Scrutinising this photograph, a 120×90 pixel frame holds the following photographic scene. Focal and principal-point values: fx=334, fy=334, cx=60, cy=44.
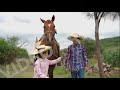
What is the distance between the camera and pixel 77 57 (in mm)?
6102

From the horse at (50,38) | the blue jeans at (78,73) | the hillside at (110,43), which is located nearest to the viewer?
A: the blue jeans at (78,73)

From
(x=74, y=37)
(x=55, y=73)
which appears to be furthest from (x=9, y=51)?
(x=74, y=37)

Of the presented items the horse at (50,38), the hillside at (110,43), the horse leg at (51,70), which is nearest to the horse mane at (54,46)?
the horse at (50,38)

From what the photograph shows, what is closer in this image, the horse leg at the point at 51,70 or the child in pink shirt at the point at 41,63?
the child in pink shirt at the point at 41,63

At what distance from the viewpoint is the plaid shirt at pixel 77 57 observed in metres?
6.11

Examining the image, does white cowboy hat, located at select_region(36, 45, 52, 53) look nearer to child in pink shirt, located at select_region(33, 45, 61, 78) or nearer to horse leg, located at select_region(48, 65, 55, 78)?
child in pink shirt, located at select_region(33, 45, 61, 78)

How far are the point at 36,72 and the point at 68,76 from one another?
698mm

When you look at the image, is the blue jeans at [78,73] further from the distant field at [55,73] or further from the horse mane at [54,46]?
the horse mane at [54,46]

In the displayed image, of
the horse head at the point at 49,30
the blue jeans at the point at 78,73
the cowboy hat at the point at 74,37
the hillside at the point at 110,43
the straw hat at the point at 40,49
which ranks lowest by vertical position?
A: the blue jeans at the point at 78,73

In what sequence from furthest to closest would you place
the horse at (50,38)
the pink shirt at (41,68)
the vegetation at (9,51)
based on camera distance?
the vegetation at (9,51), the horse at (50,38), the pink shirt at (41,68)

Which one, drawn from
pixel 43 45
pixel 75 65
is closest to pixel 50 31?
pixel 43 45

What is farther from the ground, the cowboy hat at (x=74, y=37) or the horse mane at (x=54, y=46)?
the cowboy hat at (x=74, y=37)

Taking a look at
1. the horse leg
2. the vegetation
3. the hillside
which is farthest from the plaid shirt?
the vegetation
